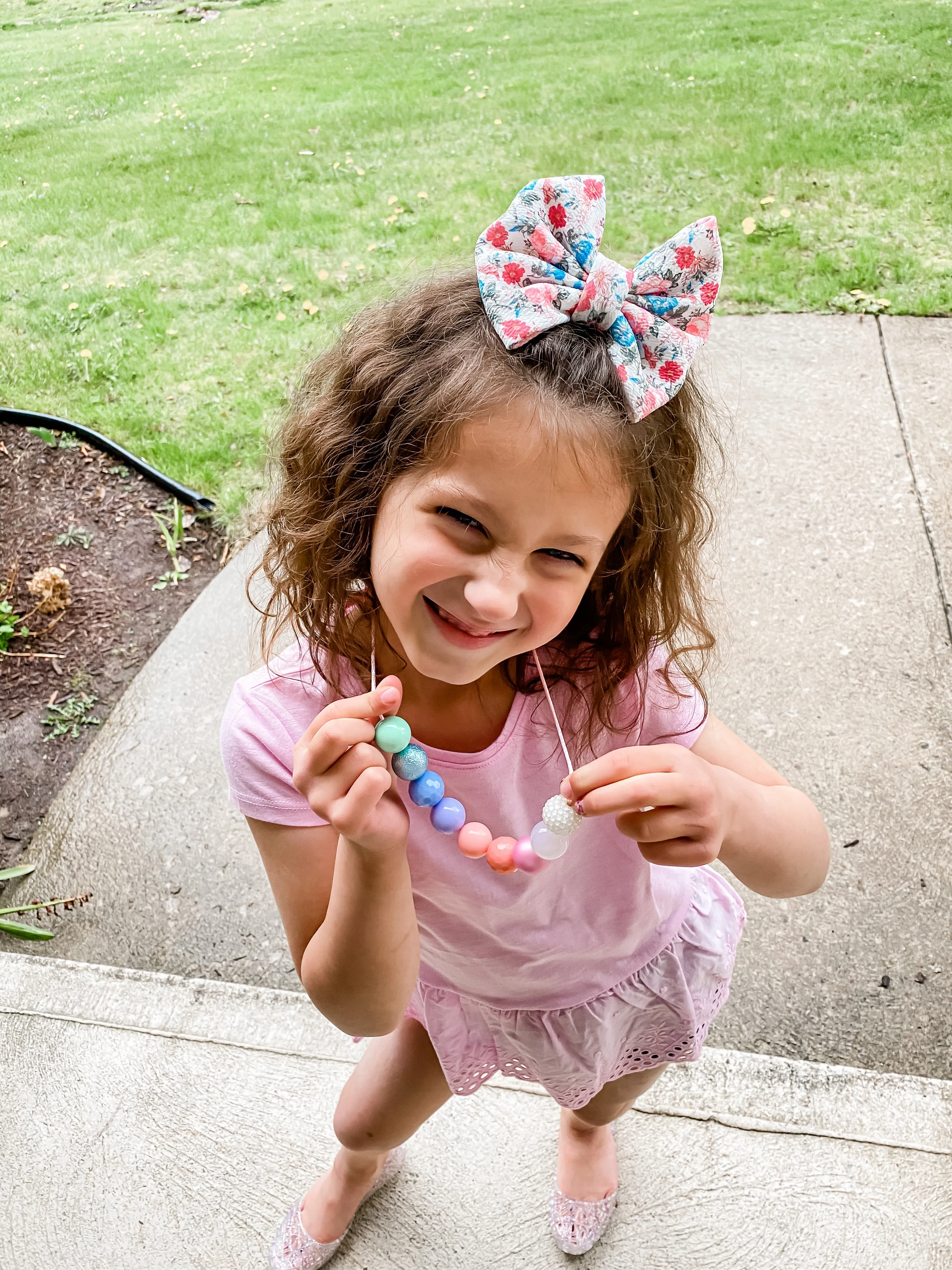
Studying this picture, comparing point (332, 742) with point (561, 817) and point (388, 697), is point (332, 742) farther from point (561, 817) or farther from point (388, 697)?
point (561, 817)

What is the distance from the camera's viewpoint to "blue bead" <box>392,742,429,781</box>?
1258 mm

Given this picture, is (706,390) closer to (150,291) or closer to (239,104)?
(150,291)

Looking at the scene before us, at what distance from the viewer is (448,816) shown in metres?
1.30

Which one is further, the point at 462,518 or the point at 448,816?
the point at 448,816

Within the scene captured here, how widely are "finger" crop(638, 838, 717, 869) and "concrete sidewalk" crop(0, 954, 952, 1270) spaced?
1.00 meters

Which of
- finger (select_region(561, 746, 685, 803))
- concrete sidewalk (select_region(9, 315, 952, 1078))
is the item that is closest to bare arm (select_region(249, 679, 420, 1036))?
finger (select_region(561, 746, 685, 803))

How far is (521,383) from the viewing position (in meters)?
1.19

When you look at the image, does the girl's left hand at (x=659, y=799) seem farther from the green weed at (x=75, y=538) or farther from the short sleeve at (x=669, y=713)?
the green weed at (x=75, y=538)

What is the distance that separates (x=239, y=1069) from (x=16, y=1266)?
19.9 inches

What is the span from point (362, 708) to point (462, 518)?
0.25 meters

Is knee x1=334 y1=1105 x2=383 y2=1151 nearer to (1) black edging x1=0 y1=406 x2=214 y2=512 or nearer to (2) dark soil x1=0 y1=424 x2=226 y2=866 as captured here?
(2) dark soil x1=0 y1=424 x2=226 y2=866

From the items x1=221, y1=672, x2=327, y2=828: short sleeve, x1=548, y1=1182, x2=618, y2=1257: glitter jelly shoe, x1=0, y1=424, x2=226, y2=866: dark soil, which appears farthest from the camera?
x1=0, y1=424, x2=226, y2=866: dark soil

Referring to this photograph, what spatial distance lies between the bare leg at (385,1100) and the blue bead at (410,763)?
2.11 feet

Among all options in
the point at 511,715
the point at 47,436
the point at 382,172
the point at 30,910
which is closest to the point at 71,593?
the point at 47,436
